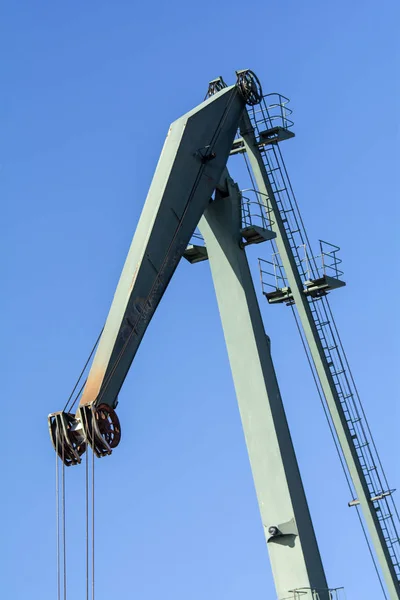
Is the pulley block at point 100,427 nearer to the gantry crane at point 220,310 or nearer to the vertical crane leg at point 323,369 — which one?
the gantry crane at point 220,310

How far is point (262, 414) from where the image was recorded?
18469 mm

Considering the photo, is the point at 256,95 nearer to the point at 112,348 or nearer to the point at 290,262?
the point at 290,262

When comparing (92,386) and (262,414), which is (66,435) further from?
(262,414)

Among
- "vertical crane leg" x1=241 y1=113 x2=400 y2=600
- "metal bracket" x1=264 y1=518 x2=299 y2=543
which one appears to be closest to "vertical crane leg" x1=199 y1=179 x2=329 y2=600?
"metal bracket" x1=264 y1=518 x2=299 y2=543

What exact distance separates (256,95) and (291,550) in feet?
25.9

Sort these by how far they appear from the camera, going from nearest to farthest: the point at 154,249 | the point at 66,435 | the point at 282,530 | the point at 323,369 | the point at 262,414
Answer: the point at 66,435, the point at 154,249, the point at 282,530, the point at 262,414, the point at 323,369

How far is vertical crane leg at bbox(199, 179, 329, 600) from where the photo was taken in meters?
17.7

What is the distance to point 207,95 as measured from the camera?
20.8 meters

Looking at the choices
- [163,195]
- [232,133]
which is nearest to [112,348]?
[163,195]

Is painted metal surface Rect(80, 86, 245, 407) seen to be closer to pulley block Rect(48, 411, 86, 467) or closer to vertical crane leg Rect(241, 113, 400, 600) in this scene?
pulley block Rect(48, 411, 86, 467)

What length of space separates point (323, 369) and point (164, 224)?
586cm

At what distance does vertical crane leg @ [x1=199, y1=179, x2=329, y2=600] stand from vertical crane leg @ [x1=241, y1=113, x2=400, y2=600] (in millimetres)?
2228

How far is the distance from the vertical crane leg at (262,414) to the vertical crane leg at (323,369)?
7.31 feet

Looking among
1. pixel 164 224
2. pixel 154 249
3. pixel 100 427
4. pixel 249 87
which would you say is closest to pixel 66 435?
pixel 100 427
